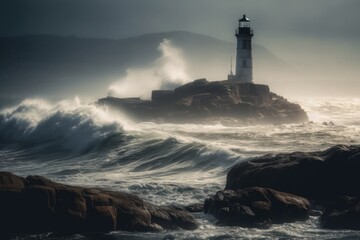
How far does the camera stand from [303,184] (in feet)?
60.0

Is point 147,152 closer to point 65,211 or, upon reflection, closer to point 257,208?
point 257,208

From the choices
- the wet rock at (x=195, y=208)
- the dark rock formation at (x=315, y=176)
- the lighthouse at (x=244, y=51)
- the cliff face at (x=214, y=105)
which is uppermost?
the lighthouse at (x=244, y=51)

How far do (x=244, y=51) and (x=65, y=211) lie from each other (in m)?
38.9

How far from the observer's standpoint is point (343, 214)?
51.8ft

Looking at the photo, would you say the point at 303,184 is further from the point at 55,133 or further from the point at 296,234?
the point at 55,133

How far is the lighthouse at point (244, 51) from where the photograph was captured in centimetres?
5219

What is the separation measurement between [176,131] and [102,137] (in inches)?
254

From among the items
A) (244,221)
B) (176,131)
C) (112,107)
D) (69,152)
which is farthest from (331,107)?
(244,221)

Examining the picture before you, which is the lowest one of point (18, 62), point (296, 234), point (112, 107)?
point (296, 234)

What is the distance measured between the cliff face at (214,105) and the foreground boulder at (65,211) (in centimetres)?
2955

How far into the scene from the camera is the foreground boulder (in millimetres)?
14992

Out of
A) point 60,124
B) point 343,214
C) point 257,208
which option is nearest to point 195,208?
point 257,208

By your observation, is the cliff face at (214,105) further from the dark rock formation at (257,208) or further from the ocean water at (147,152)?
the dark rock formation at (257,208)

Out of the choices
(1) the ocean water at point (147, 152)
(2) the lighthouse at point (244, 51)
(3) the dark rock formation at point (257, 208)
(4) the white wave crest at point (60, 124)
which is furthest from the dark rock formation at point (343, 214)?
(2) the lighthouse at point (244, 51)
